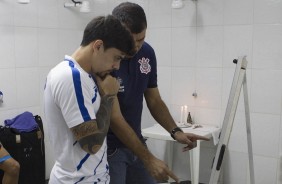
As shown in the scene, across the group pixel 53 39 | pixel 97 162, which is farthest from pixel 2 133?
pixel 97 162

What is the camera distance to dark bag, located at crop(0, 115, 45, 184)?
274cm

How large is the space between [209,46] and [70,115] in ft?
6.89

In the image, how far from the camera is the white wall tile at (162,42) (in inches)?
128

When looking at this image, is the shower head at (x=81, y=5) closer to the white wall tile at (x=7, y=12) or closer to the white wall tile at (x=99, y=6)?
the white wall tile at (x=99, y=6)

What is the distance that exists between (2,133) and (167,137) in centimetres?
127

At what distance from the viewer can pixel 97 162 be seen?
1.22 metres

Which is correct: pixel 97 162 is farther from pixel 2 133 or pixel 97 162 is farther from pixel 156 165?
pixel 2 133

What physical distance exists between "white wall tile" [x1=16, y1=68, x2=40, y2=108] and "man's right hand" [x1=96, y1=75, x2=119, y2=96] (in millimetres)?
1924

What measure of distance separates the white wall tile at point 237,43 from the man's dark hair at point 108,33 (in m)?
1.81

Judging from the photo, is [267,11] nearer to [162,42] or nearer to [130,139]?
[162,42]

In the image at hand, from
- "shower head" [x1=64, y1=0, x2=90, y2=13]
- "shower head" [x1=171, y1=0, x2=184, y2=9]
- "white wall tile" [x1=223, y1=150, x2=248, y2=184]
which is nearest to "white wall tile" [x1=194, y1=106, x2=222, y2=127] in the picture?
"white wall tile" [x1=223, y1=150, x2=248, y2=184]

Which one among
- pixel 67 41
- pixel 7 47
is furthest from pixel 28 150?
pixel 67 41

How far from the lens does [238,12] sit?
9.28ft

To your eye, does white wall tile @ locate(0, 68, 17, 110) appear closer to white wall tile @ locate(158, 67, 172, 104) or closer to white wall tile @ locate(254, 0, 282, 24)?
white wall tile @ locate(158, 67, 172, 104)
